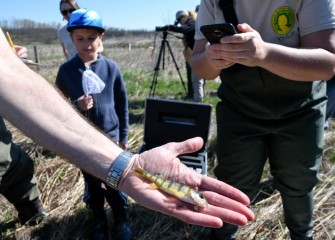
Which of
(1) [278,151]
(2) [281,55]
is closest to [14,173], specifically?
(1) [278,151]

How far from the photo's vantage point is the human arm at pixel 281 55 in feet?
6.11

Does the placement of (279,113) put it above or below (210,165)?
above

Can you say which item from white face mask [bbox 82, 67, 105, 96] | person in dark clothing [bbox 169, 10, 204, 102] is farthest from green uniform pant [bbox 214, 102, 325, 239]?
person in dark clothing [bbox 169, 10, 204, 102]

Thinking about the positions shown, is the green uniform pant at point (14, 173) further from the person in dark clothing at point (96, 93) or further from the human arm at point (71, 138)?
the human arm at point (71, 138)

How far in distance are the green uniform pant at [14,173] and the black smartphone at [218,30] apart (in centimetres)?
210

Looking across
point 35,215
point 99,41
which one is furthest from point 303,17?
point 35,215

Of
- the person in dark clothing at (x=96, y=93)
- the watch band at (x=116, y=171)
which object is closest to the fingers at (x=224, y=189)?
the watch band at (x=116, y=171)

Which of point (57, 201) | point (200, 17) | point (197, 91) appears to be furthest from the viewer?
point (197, 91)

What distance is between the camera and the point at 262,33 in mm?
2221

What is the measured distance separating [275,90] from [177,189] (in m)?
0.95

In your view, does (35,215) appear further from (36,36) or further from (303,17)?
(36,36)

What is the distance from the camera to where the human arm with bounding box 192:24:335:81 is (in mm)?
1863

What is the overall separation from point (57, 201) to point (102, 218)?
0.79 metres

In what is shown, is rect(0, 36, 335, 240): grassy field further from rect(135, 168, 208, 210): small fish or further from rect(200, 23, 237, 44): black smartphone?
rect(200, 23, 237, 44): black smartphone
